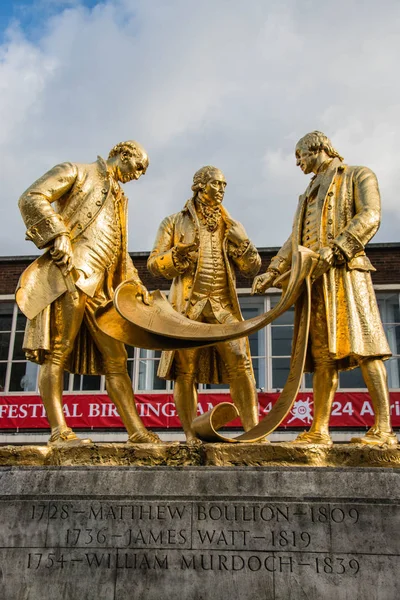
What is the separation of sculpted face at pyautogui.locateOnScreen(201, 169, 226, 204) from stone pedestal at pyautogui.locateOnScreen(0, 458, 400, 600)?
11.8ft

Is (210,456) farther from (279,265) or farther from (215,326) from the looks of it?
(279,265)

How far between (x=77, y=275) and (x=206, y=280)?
151 centimetres

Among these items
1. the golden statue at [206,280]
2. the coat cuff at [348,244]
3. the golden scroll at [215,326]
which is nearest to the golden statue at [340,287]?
the coat cuff at [348,244]

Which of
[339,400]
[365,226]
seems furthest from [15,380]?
[365,226]

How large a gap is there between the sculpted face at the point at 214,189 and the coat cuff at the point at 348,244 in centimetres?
169

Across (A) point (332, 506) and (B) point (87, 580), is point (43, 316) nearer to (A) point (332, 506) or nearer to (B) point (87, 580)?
(B) point (87, 580)

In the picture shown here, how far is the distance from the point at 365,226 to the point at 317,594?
12.3 ft

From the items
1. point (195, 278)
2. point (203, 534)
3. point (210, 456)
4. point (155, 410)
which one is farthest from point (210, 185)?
point (155, 410)

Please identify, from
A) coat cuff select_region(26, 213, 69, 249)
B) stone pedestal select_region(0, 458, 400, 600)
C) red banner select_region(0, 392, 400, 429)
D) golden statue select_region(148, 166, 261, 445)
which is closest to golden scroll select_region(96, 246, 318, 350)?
golden statue select_region(148, 166, 261, 445)

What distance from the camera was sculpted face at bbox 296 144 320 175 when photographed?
27.0ft

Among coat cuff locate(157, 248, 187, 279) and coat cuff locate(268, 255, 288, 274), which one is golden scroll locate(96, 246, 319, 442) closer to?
coat cuff locate(268, 255, 288, 274)

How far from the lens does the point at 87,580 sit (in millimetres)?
5348

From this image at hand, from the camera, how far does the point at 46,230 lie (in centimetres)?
755

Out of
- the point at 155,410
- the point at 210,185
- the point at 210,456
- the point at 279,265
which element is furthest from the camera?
the point at 155,410
